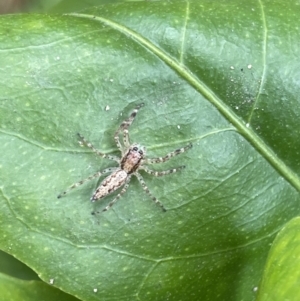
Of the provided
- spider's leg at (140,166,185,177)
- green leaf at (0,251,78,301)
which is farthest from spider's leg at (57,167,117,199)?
green leaf at (0,251,78,301)

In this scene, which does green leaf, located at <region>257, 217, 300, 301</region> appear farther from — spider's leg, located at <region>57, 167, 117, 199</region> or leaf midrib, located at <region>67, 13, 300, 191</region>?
spider's leg, located at <region>57, 167, 117, 199</region>

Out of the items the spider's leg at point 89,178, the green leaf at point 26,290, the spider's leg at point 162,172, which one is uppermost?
the spider's leg at point 162,172

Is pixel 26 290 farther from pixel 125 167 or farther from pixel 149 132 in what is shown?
pixel 149 132

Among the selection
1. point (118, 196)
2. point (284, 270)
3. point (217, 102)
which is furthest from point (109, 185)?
point (284, 270)

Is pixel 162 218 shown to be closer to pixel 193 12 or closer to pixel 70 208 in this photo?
pixel 70 208

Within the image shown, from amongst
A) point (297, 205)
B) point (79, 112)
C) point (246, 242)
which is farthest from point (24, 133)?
point (297, 205)

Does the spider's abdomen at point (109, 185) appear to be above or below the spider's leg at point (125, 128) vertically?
below

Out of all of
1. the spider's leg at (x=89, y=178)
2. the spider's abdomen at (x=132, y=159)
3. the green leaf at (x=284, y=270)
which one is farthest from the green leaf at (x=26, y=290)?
the green leaf at (x=284, y=270)

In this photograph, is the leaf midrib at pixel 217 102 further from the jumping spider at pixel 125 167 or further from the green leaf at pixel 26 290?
the green leaf at pixel 26 290

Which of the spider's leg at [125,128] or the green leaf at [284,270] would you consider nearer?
the green leaf at [284,270]
